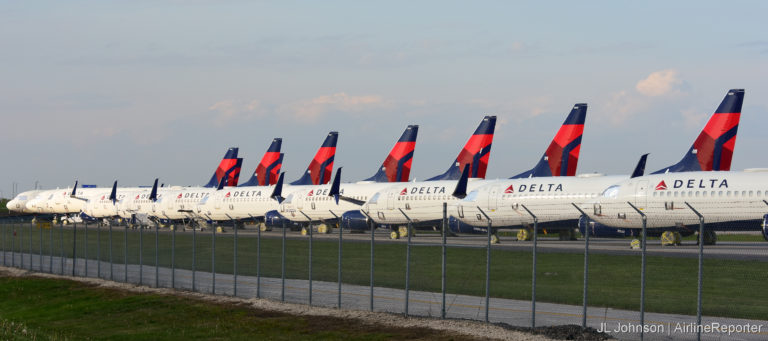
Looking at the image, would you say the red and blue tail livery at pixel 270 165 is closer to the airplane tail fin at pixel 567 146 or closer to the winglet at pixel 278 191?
the winglet at pixel 278 191

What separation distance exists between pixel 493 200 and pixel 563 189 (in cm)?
460

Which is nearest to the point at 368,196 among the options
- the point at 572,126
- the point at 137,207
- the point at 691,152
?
the point at 572,126

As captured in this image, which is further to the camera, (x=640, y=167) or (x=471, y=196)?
(x=471, y=196)

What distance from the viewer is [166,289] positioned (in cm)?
3067

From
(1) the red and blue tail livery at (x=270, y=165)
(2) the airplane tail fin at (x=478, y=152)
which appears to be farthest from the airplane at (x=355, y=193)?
(1) the red and blue tail livery at (x=270, y=165)

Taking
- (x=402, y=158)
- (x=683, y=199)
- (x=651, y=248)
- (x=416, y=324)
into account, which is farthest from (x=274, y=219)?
(x=416, y=324)

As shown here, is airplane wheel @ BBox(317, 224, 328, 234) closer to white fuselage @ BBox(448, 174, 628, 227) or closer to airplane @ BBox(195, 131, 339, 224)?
airplane @ BBox(195, 131, 339, 224)

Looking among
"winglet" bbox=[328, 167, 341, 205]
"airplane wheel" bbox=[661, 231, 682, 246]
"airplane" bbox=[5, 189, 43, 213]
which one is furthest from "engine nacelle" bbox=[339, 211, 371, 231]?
"airplane" bbox=[5, 189, 43, 213]

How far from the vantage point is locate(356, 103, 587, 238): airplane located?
62.0 metres

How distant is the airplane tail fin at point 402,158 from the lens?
78.7 metres

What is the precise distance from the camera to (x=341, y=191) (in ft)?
252

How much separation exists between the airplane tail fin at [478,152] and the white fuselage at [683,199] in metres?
19.7

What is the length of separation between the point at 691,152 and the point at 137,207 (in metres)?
68.9

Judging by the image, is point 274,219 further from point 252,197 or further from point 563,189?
point 563,189
